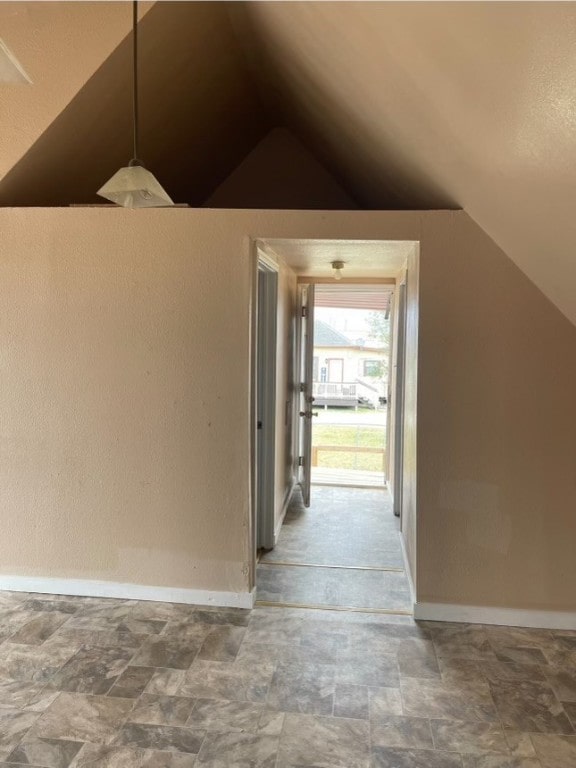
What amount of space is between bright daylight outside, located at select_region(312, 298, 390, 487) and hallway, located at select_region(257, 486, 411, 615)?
1.64m

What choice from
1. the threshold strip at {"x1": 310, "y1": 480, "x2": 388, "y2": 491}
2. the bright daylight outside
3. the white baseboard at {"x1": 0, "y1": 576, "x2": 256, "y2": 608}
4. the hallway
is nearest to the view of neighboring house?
the bright daylight outside

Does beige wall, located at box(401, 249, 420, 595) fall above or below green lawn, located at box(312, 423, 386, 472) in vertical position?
above

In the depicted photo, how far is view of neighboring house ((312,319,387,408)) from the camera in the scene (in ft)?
21.8

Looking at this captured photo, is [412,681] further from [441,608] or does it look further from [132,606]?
[132,606]

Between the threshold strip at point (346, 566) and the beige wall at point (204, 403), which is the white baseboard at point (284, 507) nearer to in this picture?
the threshold strip at point (346, 566)

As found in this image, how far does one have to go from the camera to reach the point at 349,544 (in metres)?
3.59

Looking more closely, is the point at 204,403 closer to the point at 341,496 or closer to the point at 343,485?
the point at 341,496

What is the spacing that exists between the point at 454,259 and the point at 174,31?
1.84 meters

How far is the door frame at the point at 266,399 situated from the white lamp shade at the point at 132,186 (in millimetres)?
1343

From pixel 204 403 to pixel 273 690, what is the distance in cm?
138

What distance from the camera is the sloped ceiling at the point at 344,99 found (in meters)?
1.44

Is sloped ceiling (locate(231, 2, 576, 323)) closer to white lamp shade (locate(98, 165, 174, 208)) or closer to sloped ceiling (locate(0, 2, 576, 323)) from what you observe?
sloped ceiling (locate(0, 2, 576, 323))

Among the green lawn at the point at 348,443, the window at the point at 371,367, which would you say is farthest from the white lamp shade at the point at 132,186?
the window at the point at 371,367

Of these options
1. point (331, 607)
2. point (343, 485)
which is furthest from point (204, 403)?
point (343, 485)
